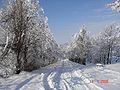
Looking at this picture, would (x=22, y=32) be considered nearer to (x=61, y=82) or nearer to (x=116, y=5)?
(x=61, y=82)

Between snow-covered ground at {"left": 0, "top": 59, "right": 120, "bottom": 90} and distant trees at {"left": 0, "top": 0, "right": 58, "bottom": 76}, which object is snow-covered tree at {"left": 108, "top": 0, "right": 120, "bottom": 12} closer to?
snow-covered ground at {"left": 0, "top": 59, "right": 120, "bottom": 90}

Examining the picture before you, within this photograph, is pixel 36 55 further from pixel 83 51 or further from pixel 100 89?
pixel 83 51

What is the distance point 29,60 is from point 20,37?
474 cm

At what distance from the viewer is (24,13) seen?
29125 millimetres

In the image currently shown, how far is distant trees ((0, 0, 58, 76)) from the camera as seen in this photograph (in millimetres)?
27781

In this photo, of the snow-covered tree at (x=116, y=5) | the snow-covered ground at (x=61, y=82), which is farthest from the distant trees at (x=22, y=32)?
the snow-covered tree at (x=116, y=5)

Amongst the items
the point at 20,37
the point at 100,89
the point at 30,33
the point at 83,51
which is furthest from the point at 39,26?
the point at 83,51

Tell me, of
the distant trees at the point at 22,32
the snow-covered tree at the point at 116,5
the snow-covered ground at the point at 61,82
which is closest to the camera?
Answer: the snow-covered ground at the point at 61,82

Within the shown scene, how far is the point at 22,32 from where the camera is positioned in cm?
2869

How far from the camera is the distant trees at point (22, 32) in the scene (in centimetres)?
2778

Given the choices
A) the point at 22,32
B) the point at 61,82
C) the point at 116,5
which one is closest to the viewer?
the point at 116,5

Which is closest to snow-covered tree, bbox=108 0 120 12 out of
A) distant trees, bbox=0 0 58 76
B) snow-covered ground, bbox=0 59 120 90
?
snow-covered ground, bbox=0 59 120 90

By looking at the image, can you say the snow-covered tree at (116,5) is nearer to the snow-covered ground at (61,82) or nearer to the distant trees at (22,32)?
the snow-covered ground at (61,82)

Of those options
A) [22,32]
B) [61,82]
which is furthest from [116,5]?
[22,32]
